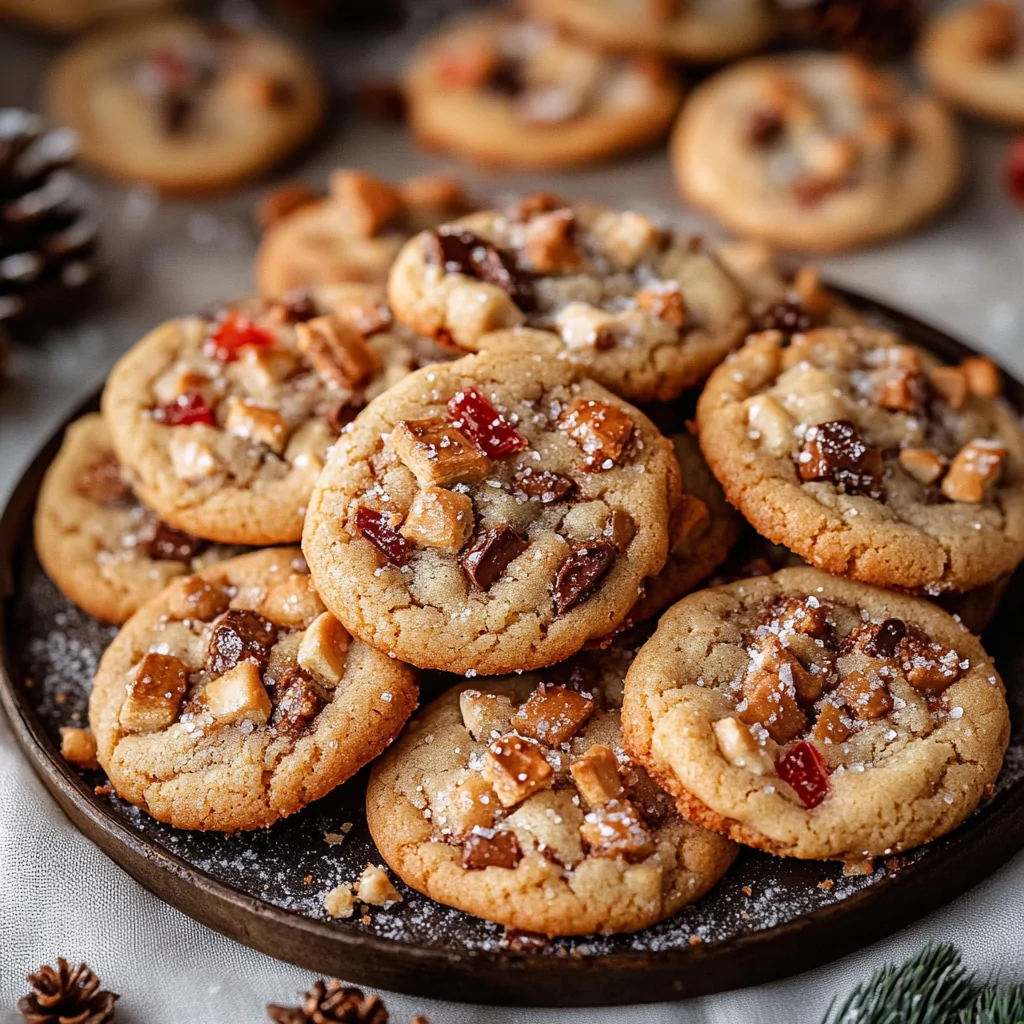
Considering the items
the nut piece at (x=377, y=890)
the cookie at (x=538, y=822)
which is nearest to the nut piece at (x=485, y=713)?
the cookie at (x=538, y=822)

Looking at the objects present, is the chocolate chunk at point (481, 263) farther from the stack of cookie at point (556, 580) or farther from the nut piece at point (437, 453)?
the nut piece at point (437, 453)

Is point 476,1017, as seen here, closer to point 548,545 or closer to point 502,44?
point 548,545

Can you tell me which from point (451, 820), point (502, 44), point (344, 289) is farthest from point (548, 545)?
point (502, 44)

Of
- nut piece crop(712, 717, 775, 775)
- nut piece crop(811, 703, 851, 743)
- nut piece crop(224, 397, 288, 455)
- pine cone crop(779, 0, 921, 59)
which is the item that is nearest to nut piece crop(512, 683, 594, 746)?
nut piece crop(712, 717, 775, 775)

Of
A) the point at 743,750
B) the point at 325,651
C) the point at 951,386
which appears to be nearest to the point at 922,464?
the point at 951,386

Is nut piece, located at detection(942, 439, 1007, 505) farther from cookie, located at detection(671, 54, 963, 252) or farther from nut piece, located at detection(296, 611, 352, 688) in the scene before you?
cookie, located at detection(671, 54, 963, 252)

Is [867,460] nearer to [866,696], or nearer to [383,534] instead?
[866,696]
